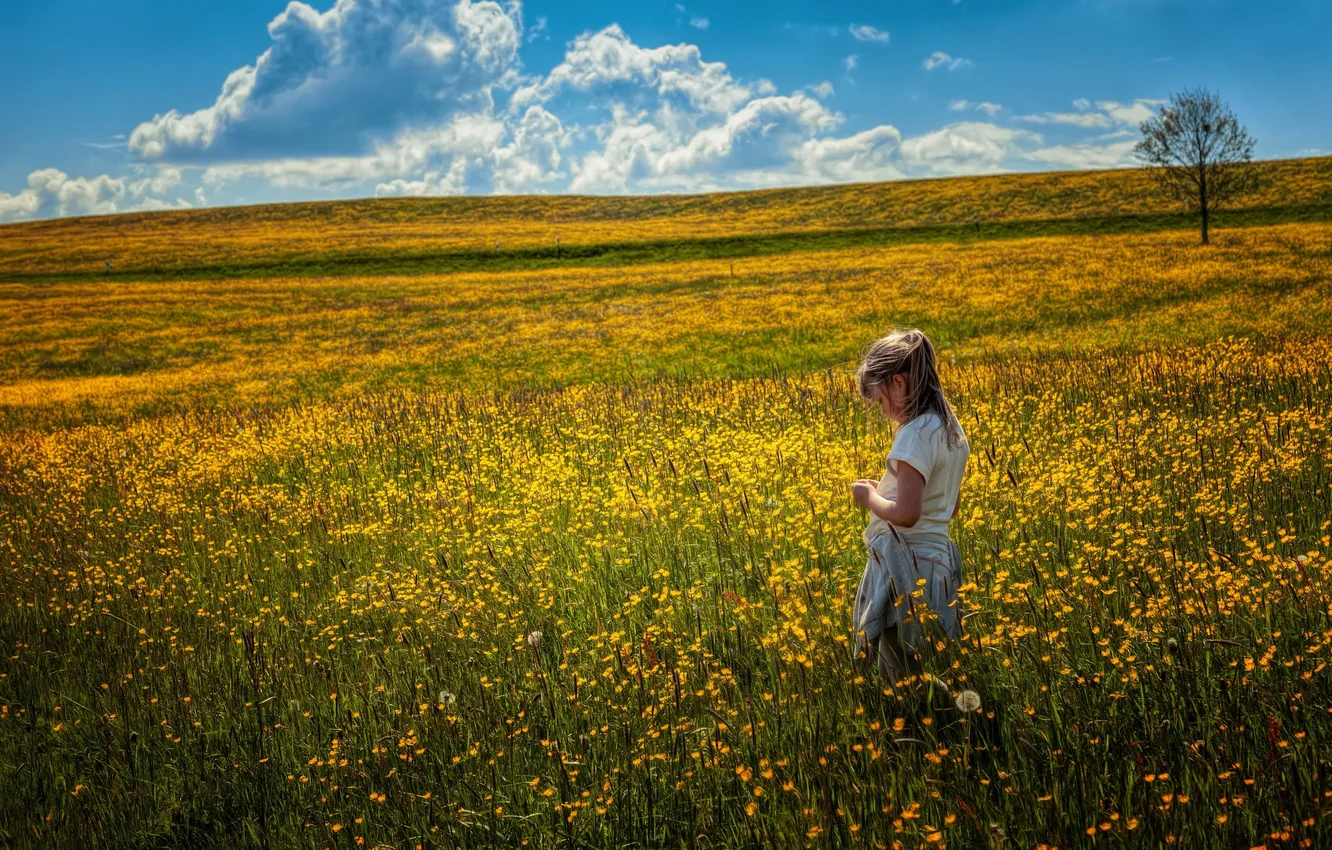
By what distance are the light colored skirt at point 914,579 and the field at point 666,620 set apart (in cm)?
19

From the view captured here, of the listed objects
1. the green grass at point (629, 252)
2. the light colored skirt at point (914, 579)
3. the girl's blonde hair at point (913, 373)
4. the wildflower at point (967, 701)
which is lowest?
the wildflower at point (967, 701)

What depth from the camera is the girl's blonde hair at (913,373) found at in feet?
10.9

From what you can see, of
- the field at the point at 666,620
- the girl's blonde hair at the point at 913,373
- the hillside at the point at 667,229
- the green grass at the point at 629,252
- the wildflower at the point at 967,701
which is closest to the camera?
the wildflower at the point at 967,701

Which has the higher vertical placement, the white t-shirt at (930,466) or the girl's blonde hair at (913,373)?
the girl's blonde hair at (913,373)

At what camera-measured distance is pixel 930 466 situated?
10.5 ft

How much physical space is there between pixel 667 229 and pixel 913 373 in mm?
56315

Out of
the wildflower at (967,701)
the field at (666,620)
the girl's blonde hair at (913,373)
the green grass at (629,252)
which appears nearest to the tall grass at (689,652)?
the field at (666,620)

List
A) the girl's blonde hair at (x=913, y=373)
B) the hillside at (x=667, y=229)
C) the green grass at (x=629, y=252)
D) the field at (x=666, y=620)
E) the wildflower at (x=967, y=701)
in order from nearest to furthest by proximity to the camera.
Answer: the wildflower at (x=967, y=701) → the field at (x=666, y=620) → the girl's blonde hair at (x=913, y=373) → the green grass at (x=629, y=252) → the hillside at (x=667, y=229)

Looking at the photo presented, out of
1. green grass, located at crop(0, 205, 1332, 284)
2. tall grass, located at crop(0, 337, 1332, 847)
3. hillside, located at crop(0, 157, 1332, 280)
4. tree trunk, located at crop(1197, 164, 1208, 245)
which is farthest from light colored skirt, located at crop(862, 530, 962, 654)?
hillside, located at crop(0, 157, 1332, 280)

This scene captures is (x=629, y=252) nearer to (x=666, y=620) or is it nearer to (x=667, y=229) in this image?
(x=667, y=229)

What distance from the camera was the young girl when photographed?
3.21 m

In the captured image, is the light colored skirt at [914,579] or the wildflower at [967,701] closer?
the wildflower at [967,701]

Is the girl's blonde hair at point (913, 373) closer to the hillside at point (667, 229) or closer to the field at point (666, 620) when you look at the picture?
the field at point (666, 620)

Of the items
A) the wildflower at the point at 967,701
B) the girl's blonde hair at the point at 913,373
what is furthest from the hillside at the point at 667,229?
the wildflower at the point at 967,701
